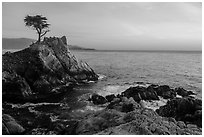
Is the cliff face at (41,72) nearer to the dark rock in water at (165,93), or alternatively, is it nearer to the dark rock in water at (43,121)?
the dark rock in water at (43,121)

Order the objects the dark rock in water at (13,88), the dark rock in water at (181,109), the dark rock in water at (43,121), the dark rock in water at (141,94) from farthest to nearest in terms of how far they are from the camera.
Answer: the dark rock in water at (13,88) → the dark rock in water at (141,94) → the dark rock in water at (181,109) → the dark rock in water at (43,121)

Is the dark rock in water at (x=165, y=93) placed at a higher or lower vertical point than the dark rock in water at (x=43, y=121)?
higher

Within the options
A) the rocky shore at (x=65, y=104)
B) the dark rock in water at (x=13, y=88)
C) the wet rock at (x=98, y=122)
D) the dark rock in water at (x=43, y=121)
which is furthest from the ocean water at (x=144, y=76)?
the wet rock at (x=98, y=122)

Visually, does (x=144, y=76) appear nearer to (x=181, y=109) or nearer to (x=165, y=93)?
(x=165, y=93)

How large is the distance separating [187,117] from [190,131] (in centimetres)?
671

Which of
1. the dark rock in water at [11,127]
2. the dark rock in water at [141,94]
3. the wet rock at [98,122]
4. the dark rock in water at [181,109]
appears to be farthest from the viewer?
the dark rock in water at [141,94]

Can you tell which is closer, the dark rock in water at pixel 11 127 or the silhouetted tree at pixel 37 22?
the dark rock in water at pixel 11 127

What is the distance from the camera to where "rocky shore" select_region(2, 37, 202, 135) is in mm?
13586

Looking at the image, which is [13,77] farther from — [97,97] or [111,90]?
[111,90]

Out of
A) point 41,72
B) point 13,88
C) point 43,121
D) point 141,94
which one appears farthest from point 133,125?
point 41,72

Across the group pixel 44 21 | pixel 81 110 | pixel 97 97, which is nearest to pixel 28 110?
pixel 81 110

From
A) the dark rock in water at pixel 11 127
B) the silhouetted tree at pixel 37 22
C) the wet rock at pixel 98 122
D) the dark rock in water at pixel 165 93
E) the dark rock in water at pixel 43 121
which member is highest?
the silhouetted tree at pixel 37 22

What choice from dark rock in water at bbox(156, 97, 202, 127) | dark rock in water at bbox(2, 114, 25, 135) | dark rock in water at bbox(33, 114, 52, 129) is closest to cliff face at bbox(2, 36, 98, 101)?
dark rock in water at bbox(33, 114, 52, 129)

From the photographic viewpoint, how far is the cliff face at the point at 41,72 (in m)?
27.7
